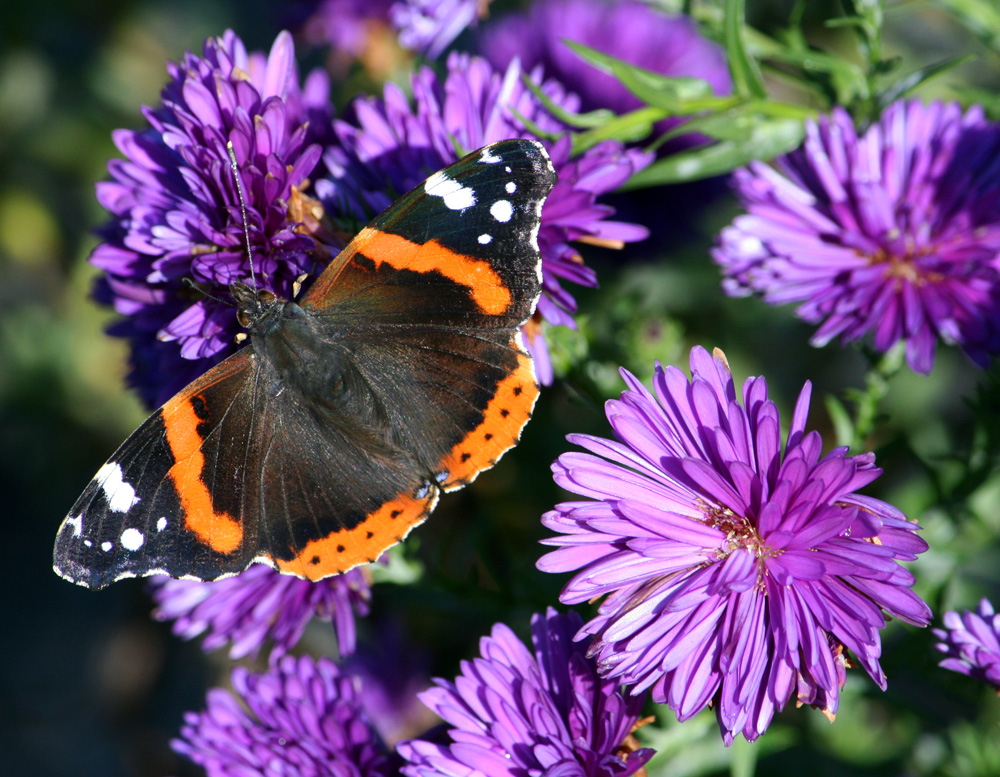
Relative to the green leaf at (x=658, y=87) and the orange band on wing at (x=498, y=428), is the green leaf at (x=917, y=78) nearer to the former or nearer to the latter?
the green leaf at (x=658, y=87)

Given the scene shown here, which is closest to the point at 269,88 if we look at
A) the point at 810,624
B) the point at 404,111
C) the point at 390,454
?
the point at 404,111

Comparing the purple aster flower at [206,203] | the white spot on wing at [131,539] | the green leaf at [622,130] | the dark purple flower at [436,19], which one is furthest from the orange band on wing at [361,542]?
the dark purple flower at [436,19]

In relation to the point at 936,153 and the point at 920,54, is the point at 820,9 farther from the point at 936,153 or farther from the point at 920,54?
A: the point at 936,153

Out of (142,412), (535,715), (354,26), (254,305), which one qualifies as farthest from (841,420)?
(142,412)

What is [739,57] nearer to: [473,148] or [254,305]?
[473,148]

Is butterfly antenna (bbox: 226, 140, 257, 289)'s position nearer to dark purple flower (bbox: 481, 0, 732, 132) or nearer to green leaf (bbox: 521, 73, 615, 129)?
green leaf (bbox: 521, 73, 615, 129)

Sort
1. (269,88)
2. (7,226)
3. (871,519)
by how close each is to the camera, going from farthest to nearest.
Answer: (7,226) → (269,88) → (871,519)

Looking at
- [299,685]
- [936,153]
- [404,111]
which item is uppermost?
[404,111]

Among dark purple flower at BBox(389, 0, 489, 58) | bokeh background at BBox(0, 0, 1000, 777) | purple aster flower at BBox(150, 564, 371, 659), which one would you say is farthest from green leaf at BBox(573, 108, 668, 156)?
purple aster flower at BBox(150, 564, 371, 659)
